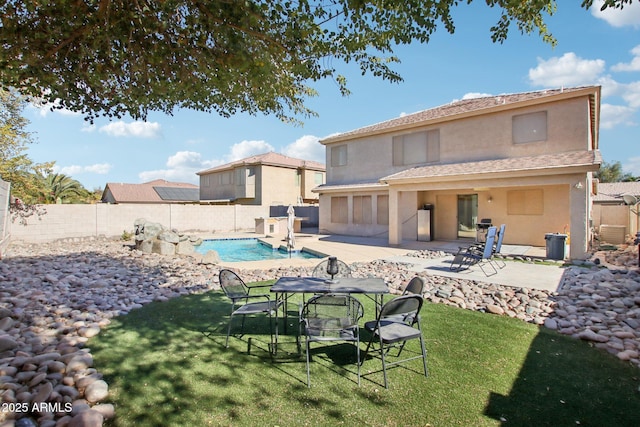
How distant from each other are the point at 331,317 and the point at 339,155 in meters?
19.0

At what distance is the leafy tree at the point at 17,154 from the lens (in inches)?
617

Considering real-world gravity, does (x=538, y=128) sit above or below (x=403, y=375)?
above

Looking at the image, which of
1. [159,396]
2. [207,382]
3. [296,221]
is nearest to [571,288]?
[207,382]

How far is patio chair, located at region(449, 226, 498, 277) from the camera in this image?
32.5ft

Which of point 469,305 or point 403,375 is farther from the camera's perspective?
point 469,305

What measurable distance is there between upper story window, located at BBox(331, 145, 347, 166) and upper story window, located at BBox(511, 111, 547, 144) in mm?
10269

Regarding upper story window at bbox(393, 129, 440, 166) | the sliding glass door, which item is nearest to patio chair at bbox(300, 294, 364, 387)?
the sliding glass door

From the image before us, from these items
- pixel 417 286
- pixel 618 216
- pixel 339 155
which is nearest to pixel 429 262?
pixel 417 286

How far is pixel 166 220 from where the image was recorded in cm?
2375

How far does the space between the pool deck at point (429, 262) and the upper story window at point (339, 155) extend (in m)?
6.44

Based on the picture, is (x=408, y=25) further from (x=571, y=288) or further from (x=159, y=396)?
(x=571, y=288)

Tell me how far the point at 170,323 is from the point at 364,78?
611 centimetres

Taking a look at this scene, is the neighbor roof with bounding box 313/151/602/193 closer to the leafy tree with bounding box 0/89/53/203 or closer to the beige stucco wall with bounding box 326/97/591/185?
the beige stucco wall with bounding box 326/97/591/185

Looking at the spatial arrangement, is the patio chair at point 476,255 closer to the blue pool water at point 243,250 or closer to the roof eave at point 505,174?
the roof eave at point 505,174
